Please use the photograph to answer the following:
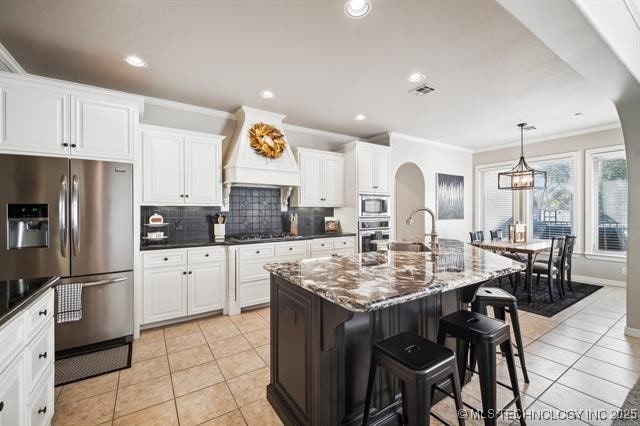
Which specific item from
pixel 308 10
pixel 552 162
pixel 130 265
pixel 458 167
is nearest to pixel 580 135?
pixel 552 162

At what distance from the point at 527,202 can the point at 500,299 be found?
16.2 feet

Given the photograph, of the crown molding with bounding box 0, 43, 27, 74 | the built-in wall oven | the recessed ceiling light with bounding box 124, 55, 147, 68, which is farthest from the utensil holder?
the crown molding with bounding box 0, 43, 27, 74

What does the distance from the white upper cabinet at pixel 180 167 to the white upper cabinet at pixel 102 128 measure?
368 mm

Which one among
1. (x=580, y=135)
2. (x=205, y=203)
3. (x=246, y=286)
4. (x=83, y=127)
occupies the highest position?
(x=580, y=135)

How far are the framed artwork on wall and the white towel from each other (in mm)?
5878

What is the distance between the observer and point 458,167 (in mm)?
6457

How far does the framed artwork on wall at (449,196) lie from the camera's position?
6020 millimetres

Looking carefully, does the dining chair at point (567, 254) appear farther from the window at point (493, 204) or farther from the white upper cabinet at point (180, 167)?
the white upper cabinet at point (180, 167)

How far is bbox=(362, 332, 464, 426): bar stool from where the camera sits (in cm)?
120

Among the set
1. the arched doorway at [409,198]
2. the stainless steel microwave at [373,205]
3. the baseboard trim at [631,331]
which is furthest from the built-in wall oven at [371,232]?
the baseboard trim at [631,331]

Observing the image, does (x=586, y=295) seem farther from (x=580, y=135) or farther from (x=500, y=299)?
(x=500, y=299)

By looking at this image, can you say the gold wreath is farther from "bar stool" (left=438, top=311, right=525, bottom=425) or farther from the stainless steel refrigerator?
"bar stool" (left=438, top=311, right=525, bottom=425)

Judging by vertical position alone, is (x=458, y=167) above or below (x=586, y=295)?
above

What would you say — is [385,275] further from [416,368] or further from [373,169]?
[373,169]
